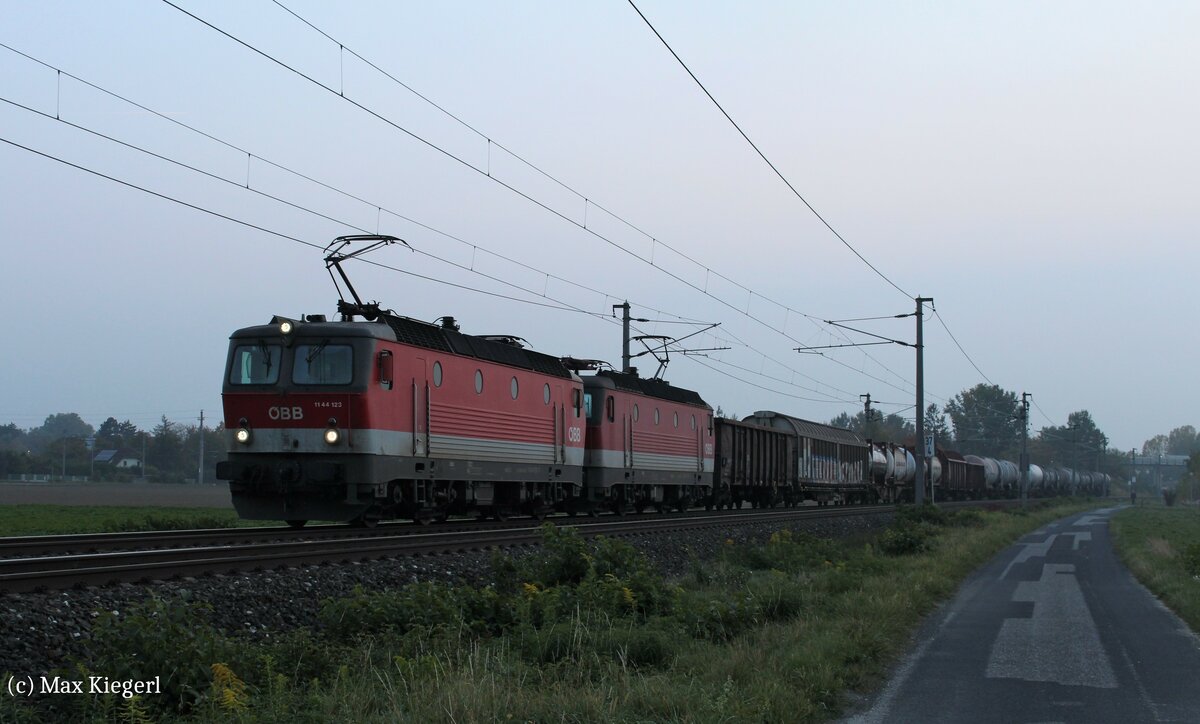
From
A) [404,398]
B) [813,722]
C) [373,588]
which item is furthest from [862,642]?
[404,398]

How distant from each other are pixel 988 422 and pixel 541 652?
174628 millimetres

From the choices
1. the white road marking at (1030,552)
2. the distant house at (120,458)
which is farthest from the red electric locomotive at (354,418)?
the distant house at (120,458)

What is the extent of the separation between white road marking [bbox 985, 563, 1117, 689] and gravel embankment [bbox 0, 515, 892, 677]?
6.79m

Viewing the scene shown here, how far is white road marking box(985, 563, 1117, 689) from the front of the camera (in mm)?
9750

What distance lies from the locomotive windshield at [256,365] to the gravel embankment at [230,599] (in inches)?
215

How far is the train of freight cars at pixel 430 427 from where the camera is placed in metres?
18.5

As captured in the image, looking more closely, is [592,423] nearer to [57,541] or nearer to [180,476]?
[57,541]

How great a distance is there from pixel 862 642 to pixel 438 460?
11464 mm

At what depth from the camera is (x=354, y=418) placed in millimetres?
18312

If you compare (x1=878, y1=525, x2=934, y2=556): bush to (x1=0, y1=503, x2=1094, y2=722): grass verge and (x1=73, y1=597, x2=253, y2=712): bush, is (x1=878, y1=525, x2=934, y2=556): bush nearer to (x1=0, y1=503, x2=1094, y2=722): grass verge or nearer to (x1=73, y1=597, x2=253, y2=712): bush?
(x1=0, y1=503, x2=1094, y2=722): grass verge

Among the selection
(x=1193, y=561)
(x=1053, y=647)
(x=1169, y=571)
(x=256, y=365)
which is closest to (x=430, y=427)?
(x=256, y=365)

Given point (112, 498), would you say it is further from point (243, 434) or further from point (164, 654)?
point (164, 654)

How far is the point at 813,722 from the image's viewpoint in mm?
7977

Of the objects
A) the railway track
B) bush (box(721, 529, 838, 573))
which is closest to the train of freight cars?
the railway track
